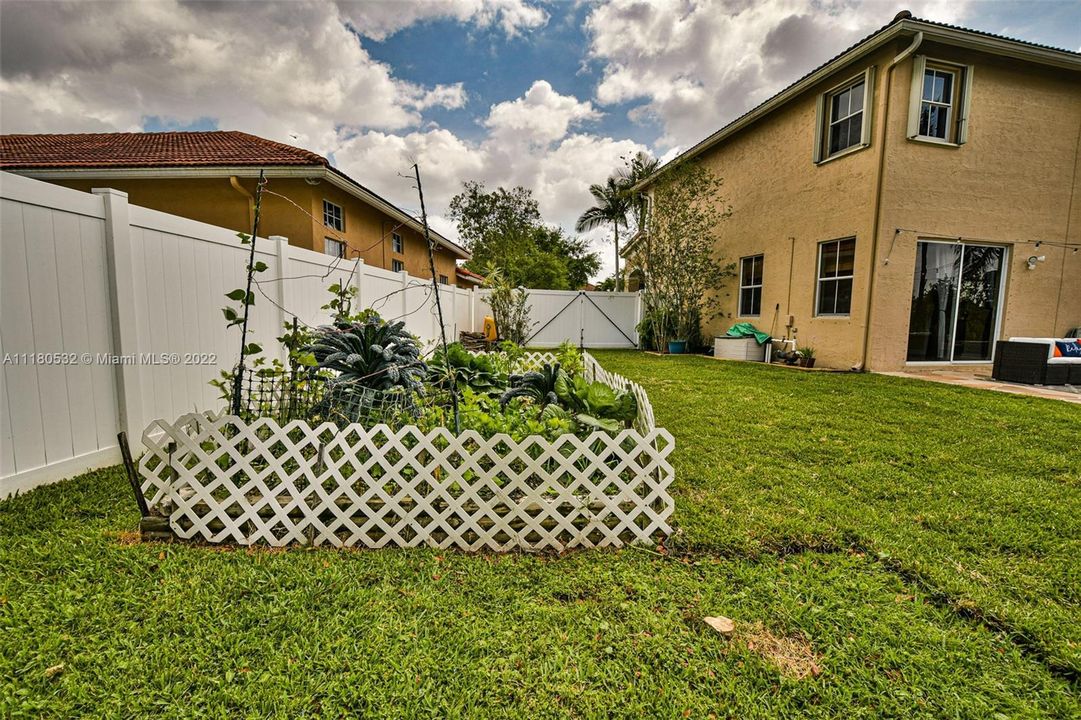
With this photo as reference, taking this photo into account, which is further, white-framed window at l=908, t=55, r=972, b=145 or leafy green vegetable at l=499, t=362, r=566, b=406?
white-framed window at l=908, t=55, r=972, b=145

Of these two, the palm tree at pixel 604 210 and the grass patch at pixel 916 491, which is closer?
the grass patch at pixel 916 491

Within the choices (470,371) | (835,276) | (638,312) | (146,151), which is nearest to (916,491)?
(470,371)

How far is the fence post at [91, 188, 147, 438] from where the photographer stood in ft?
9.01

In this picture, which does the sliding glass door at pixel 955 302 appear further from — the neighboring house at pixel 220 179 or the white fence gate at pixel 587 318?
the neighboring house at pixel 220 179

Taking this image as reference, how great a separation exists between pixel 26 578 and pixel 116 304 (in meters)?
1.69

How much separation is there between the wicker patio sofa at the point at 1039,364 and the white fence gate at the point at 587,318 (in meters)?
8.40

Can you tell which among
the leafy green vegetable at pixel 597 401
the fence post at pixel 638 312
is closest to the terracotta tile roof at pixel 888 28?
the fence post at pixel 638 312

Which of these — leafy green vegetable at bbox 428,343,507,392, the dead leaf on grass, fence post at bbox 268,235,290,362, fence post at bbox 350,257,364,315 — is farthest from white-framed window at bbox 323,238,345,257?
the dead leaf on grass

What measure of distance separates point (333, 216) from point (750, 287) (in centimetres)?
1020

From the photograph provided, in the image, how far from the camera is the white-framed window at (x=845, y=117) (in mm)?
7590

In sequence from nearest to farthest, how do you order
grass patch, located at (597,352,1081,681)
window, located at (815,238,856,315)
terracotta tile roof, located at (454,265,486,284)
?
grass patch, located at (597,352,1081,681) < window, located at (815,238,856,315) < terracotta tile roof, located at (454,265,486,284)

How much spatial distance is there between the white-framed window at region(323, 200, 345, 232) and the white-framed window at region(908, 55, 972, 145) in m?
11.7

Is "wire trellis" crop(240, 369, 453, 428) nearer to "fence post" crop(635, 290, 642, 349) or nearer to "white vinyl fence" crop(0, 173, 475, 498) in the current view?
"white vinyl fence" crop(0, 173, 475, 498)

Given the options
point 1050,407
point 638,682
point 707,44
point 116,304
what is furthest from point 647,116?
point 638,682
